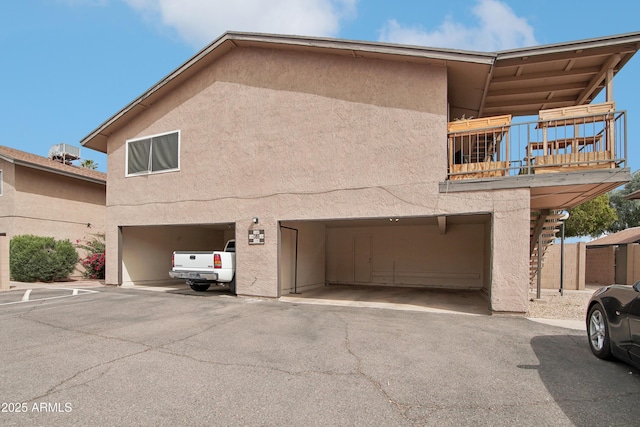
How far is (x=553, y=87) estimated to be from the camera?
1077cm

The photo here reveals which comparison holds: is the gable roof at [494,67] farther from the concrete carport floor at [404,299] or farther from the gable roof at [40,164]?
the concrete carport floor at [404,299]

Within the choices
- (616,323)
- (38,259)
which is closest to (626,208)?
(616,323)

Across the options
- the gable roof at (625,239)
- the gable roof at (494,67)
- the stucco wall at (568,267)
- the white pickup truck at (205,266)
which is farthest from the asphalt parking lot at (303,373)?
the gable roof at (625,239)

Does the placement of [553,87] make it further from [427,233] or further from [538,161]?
[427,233]

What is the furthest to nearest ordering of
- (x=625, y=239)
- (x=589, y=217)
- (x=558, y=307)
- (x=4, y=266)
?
(x=589, y=217) → (x=625, y=239) → (x=4, y=266) → (x=558, y=307)

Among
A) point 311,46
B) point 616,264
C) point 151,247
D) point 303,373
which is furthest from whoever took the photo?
point 616,264

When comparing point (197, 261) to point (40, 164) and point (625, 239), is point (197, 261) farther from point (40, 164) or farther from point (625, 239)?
point (625, 239)

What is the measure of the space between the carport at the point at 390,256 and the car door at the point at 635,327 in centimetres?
815

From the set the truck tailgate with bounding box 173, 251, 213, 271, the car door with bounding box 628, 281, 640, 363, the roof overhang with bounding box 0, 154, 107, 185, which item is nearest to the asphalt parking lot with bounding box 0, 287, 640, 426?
the car door with bounding box 628, 281, 640, 363

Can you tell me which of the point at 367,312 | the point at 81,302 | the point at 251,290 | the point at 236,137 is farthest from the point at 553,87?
the point at 81,302

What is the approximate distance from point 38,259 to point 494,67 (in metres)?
17.6

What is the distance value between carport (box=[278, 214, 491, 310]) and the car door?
815 cm

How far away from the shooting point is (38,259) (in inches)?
604

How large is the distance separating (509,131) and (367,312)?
17.4ft
